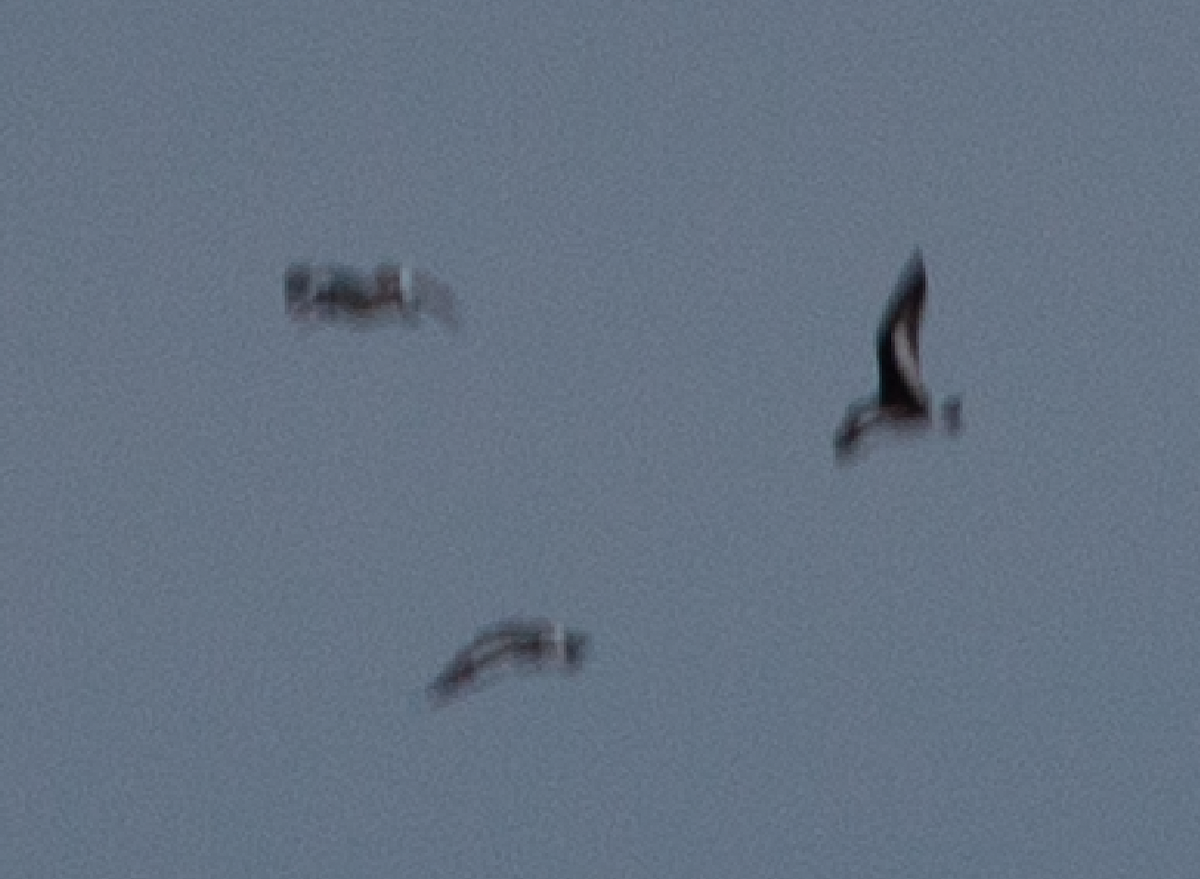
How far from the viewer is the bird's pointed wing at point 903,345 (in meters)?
146

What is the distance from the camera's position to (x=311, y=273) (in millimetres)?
147875

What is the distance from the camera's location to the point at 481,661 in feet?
489

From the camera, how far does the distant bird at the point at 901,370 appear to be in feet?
478

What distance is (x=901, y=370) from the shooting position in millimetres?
145875

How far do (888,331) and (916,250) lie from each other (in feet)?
14.2

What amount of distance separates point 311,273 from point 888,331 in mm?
6762

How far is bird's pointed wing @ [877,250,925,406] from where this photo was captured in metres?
146

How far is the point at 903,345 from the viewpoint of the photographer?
14612 cm

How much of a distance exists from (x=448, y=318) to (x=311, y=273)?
2099mm

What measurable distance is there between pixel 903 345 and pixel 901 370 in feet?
1.25

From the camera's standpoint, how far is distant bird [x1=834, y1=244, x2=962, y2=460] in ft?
478

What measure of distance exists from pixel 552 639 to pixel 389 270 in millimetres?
4663

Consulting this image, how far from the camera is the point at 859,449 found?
478ft

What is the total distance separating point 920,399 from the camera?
146250 mm
